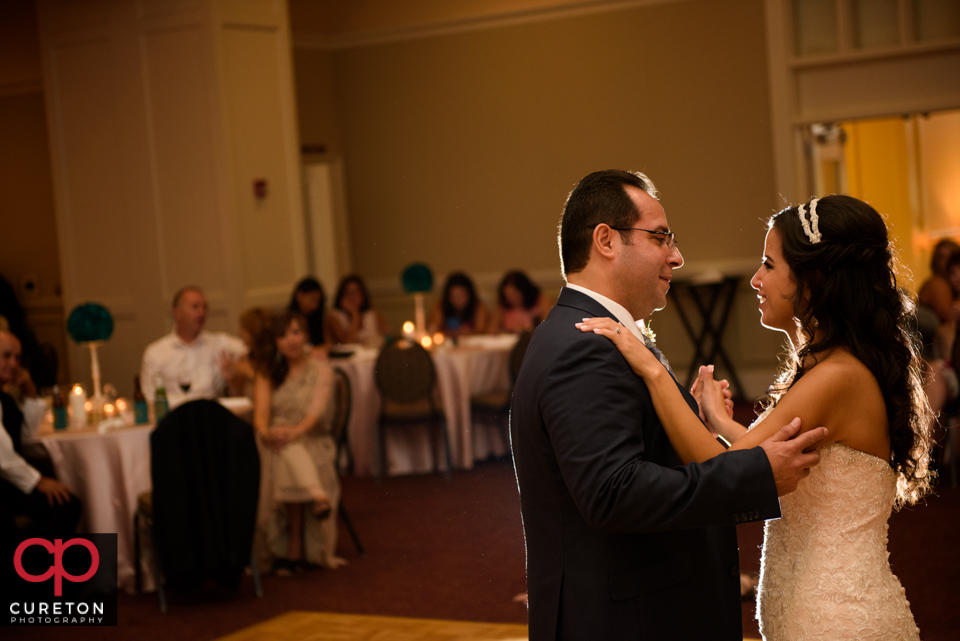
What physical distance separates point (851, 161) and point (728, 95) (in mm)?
2528

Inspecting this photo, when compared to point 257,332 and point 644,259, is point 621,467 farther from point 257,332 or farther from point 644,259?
point 257,332

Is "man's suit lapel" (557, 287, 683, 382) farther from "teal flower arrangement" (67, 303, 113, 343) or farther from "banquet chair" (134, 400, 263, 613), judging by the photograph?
"teal flower arrangement" (67, 303, 113, 343)

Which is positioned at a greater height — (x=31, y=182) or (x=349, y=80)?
(x=349, y=80)

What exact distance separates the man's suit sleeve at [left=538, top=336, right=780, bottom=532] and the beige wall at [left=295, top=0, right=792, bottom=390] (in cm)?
725

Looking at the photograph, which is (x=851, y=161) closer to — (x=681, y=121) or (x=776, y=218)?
(x=681, y=121)

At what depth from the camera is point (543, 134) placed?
9.23 m

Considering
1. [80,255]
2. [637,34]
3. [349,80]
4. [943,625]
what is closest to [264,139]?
[80,255]

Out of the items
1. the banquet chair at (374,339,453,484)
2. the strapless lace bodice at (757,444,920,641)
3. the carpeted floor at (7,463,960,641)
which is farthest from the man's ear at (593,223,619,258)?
the banquet chair at (374,339,453,484)

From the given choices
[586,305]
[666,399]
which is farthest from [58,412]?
[666,399]

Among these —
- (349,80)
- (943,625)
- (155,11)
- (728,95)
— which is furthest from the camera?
(349,80)

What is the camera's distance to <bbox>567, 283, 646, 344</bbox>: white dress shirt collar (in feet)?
5.40

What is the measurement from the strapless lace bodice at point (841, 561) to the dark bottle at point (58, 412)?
153 inches

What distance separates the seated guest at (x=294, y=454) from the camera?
470 cm

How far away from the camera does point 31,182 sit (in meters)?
10.0
